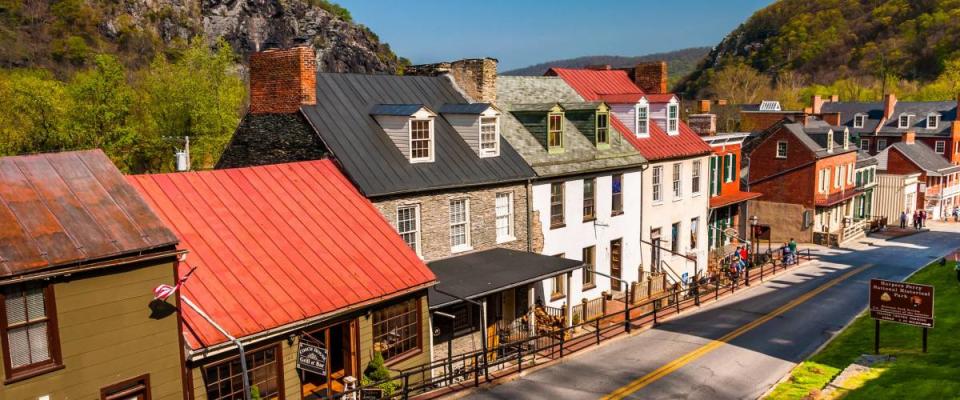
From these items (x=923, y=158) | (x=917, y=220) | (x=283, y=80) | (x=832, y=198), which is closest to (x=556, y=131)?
(x=283, y=80)

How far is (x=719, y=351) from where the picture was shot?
73.5 feet

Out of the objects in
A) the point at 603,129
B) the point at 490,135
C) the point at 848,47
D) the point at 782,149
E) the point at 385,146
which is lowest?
the point at 782,149

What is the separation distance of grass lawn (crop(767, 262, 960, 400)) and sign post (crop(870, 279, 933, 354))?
89 centimetres

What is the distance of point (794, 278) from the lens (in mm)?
36656

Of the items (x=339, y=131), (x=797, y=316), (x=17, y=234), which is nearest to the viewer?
(x=17, y=234)

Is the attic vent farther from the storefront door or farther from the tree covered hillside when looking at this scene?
the storefront door

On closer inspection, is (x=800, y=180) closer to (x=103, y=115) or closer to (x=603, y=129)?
(x=603, y=129)

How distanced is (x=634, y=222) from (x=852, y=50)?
148 meters

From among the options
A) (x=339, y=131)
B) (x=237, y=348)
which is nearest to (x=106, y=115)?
(x=339, y=131)

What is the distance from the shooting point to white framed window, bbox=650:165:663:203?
33.6 m

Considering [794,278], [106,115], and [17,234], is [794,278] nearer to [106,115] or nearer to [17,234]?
[17,234]

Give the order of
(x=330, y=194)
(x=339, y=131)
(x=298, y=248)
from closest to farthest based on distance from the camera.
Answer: (x=298, y=248) < (x=330, y=194) < (x=339, y=131)

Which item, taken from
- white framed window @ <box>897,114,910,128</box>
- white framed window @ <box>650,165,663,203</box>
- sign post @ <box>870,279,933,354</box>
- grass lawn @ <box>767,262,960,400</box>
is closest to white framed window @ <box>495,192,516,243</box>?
grass lawn @ <box>767,262,960,400</box>

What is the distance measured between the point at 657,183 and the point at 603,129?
508 cm
